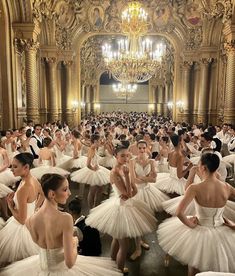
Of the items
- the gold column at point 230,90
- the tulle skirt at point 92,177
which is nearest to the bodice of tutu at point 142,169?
the tulle skirt at point 92,177

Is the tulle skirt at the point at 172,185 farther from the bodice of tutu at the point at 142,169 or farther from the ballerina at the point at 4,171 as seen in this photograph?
the ballerina at the point at 4,171

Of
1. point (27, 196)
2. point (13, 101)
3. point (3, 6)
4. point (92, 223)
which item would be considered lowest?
point (92, 223)

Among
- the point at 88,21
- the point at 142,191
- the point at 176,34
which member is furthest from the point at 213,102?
the point at 142,191

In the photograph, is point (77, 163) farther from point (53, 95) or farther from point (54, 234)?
point (53, 95)

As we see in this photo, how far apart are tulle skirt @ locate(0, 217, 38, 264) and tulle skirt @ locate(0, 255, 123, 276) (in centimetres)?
45

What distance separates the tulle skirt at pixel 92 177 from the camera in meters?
6.63

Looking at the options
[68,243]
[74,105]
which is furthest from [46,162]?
[74,105]

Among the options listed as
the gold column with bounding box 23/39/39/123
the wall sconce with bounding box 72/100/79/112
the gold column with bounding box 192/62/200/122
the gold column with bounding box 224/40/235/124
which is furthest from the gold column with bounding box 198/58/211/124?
the gold column with bounding box 23/39/39/123

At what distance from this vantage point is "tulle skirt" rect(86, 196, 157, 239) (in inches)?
157

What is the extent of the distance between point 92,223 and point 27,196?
1.02 m

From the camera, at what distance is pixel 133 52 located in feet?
44.4

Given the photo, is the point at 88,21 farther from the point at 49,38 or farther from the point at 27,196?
the point at 27,196

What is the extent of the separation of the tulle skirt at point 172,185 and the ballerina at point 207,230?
2424 mm

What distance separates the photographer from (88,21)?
66.0ft
